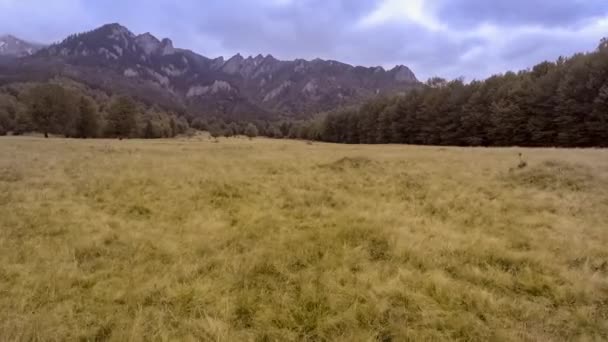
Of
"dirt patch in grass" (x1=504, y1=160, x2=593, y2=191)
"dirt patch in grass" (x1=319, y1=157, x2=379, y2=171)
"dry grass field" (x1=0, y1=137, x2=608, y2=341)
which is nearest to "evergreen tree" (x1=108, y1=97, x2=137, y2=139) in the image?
"dry grass field" (x1=0, y1=137, x2=608, y2=341)

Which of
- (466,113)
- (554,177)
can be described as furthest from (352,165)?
(466,113)

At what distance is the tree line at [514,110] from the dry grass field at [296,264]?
29956mm

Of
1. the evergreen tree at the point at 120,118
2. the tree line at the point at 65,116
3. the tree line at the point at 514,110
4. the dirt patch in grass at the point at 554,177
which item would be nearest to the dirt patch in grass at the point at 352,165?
the dirt patch in grass at the point at 554,177

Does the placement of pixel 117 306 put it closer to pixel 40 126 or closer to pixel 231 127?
pixel 40 126

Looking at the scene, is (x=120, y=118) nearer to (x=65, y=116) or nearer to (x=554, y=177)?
(x=65, y=116)

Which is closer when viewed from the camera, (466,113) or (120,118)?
(466,113)

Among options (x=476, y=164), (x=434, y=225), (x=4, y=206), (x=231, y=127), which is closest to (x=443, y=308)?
(x=434, y=225)

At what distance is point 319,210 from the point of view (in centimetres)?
834

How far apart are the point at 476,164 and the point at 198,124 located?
375 ft

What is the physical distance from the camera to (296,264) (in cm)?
510

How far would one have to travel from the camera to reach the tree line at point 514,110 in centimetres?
3178

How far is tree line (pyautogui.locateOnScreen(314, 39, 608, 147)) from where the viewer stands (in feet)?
104

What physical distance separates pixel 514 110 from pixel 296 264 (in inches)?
1676

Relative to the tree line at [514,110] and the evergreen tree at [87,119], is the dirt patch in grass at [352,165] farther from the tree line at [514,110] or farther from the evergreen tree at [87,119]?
the evergreen tree at [87,119]
